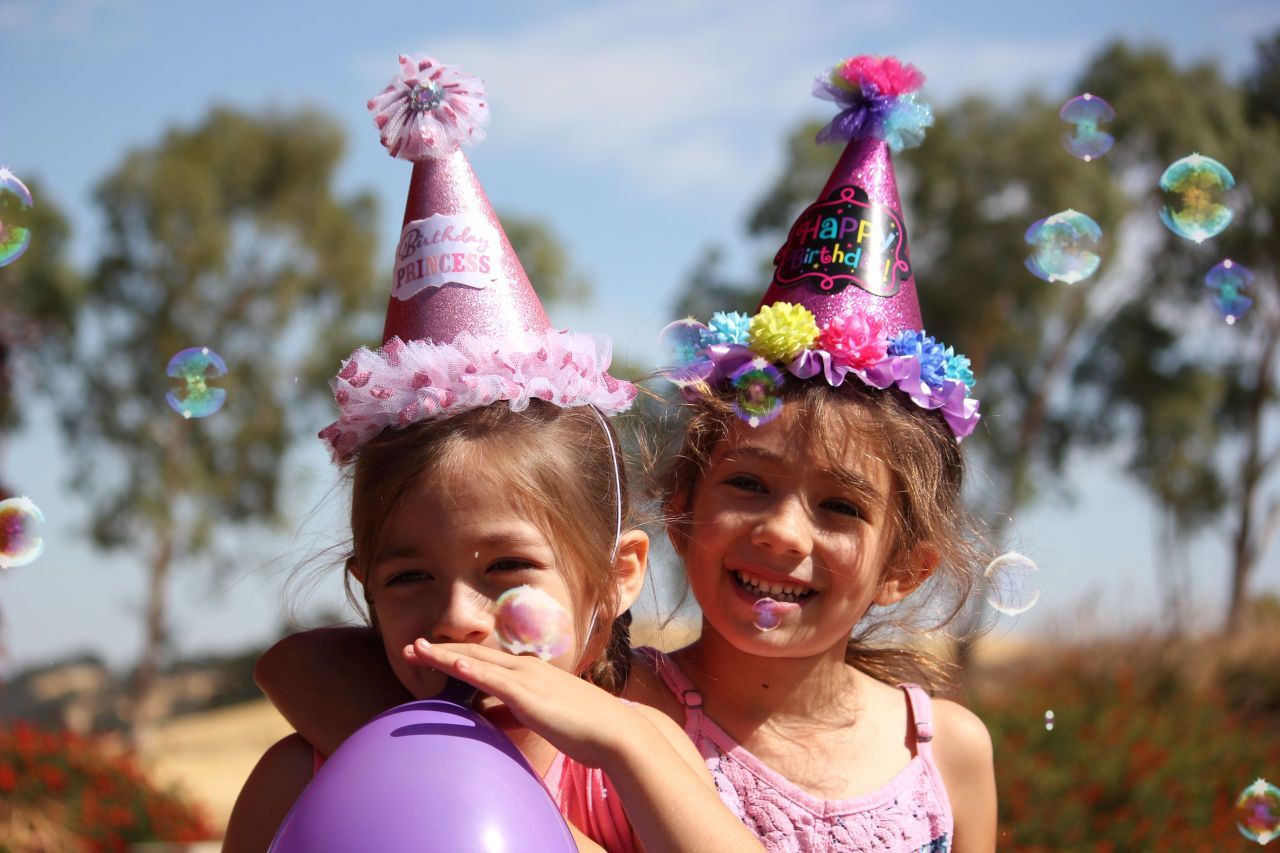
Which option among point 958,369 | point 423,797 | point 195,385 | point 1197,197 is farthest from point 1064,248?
point 423,797

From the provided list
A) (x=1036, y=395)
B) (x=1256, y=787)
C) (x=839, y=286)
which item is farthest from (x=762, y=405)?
(x=1036, y=395)

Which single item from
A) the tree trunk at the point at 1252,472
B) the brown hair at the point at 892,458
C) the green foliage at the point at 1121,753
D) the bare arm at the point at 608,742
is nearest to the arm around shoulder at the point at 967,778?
the brown hair at the point at 892,458

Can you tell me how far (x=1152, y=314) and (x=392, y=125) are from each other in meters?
18.9

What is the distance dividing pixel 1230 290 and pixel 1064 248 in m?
0.65

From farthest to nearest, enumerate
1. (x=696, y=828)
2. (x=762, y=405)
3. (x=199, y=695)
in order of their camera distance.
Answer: (x=199, y=695)
(x=762, y=405)
(x=696, y=828)

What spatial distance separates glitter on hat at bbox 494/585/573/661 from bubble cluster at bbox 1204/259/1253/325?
2582 millimetres

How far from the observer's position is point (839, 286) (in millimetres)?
2955

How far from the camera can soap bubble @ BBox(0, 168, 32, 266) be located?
3.34 metres

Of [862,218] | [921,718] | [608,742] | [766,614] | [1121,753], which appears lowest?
[1121,753]

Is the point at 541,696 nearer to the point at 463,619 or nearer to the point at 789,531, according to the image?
the point at 463,619

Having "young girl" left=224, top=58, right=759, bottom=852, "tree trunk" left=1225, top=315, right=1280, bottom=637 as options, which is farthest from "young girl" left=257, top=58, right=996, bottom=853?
"tree trunk" left=1225, top=315, right=1280, bottom=637

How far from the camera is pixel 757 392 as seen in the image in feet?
9.12

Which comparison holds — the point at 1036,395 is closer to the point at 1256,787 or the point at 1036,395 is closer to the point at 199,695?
the point at 199,695

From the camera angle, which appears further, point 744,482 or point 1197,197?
point 1197,197
